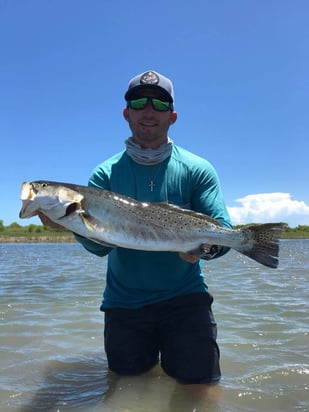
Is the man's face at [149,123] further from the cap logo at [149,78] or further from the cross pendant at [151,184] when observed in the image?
the cross pendant at [151,184]

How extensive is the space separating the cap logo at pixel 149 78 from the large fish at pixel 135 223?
121 cm

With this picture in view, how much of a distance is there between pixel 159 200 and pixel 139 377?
1837 mm

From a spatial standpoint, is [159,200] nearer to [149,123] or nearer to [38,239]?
[149,123]

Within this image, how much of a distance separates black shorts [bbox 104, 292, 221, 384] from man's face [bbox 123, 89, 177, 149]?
1.56 m

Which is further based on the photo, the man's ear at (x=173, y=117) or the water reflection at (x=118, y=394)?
the man's ear at (x=173, y=117)

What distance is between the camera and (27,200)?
389 centimetres

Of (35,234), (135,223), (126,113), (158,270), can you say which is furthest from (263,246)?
(35,234)

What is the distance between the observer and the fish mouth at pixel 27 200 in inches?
153

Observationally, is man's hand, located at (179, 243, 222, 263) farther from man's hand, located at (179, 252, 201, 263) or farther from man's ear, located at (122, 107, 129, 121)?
man's ear, located at (122, 107, 129, 121)

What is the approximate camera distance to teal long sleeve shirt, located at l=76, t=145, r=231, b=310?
4.50 metres

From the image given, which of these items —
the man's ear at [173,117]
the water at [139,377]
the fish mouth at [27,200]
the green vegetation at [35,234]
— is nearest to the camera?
the fish mouth at [27,200]

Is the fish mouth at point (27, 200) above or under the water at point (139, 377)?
above

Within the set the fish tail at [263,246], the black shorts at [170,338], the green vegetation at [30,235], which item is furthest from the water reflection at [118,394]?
the green vegetation at [30,235]

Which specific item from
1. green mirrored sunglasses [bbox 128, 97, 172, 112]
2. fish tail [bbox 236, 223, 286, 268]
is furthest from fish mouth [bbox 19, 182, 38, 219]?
fish tail [bbox 236, 223, 286, 268]
